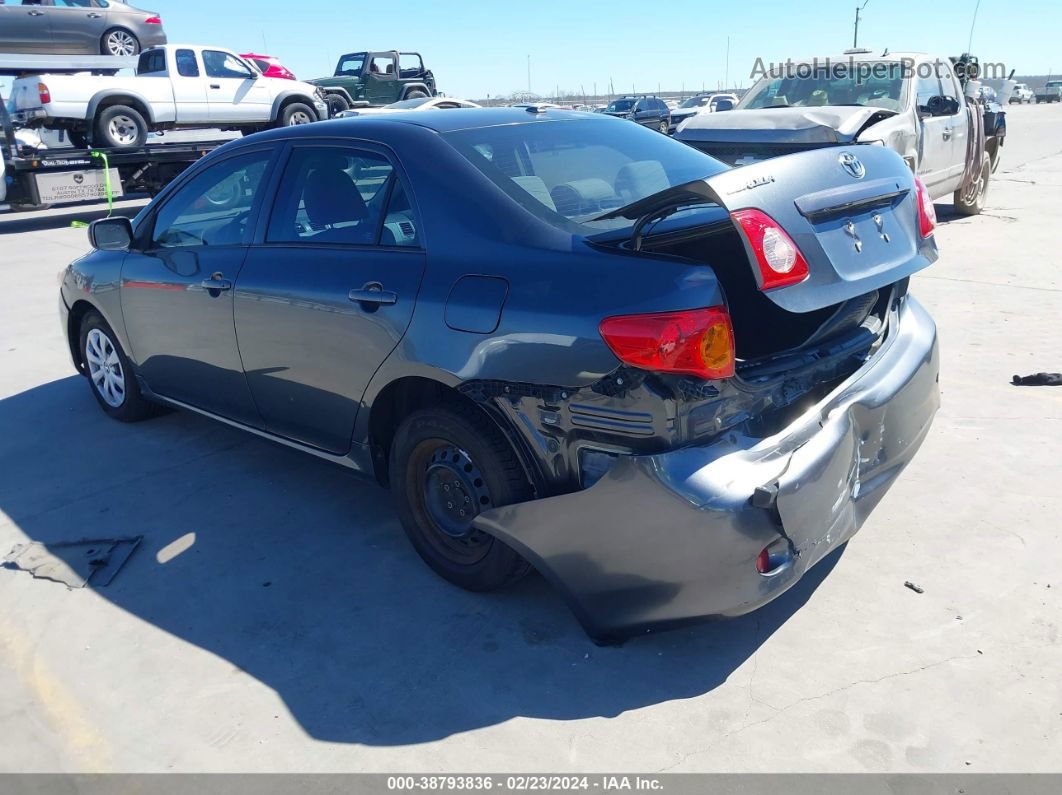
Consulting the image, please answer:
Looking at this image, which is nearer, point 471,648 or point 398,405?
point 471,648

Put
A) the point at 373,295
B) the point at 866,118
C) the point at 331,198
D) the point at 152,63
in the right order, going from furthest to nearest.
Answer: the point at 152,63
the point at 866,118
the point at 331,198
the point at 373,295

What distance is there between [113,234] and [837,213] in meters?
3.73

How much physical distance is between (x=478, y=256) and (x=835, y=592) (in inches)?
70.6

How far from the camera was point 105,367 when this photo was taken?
5281mm

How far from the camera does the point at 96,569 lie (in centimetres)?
369

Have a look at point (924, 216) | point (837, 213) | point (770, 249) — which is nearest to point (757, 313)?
point (837, 213)

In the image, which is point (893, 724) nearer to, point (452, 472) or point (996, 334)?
point (452, 472)

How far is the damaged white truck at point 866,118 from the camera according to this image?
26.2 ft

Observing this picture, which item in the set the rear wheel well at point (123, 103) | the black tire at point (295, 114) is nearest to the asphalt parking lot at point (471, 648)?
the rear wheel well at point (123, 103)

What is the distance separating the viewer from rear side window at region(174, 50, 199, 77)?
50.9ft

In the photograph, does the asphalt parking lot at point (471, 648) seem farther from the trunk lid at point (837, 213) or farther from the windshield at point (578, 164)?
the windshield at point (578, 164)

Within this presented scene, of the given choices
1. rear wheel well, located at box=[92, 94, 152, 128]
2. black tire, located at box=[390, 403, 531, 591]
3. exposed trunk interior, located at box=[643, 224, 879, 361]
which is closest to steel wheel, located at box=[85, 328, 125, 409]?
black tire, located at box=[390, 403, 531, 591]

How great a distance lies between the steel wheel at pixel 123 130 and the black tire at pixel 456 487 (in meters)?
13.7

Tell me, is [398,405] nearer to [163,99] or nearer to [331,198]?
[331,198]
